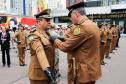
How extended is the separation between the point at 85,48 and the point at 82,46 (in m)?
0.05

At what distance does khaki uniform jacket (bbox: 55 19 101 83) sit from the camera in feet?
14.1

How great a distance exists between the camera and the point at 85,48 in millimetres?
4316

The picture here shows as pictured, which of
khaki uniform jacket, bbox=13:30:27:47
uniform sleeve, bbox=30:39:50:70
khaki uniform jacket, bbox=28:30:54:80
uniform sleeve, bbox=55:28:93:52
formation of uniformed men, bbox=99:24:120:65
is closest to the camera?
uniform sleeve, bbox=30:39:50:70

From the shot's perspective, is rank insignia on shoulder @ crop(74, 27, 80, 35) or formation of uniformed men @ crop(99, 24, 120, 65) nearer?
rank insignia on shoulder @ crop(74, 27, 80, 35)

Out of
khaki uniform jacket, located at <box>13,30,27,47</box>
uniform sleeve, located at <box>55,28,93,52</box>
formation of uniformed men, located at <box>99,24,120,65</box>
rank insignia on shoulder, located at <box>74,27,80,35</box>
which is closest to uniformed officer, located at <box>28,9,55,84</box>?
uniform sleeve, located at <box>55,28,93,52</box>

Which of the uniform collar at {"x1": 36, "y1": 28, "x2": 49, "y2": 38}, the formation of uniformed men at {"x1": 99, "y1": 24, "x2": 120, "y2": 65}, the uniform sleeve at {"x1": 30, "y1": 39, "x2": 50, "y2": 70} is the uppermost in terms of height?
the uniform collar at {"x1": 36, "y1": 28, "x2": 49, "y2": 38}

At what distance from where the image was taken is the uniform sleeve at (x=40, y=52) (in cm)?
387

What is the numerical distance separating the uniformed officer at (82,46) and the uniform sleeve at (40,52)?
283 mm

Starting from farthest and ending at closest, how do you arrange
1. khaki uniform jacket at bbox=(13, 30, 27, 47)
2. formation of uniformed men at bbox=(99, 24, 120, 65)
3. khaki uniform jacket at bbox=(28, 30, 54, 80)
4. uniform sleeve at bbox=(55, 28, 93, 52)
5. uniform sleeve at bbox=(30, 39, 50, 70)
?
khaki uniform jacket at bbox=(13, 30, 27, 47) → formation of uniformed men at bbox=(99, 24, 120, 65) → uniform sleeve at bbox=(55, 28, 93, 52) → khaki uniform jacket at bbox=(28, 30, 54, 80) → uniform sleeve at bbox=(30, 39, 50, 70)

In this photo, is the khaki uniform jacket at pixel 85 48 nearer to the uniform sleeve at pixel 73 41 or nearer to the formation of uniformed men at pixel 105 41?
the uniform sleeve at pixel 73 41

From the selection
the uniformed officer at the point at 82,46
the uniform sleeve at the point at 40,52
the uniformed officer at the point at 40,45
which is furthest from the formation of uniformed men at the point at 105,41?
the uniform sleeve at the point at 40,52

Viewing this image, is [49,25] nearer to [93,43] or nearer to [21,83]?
[93,43]

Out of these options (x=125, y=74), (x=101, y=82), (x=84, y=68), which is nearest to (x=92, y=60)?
(x=84, y=68)

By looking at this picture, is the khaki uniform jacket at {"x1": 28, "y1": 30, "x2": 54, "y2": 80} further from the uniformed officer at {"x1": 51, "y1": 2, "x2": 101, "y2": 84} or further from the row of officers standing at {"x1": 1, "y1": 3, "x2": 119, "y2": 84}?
the uniformed officer at {"x1": 51, "y1": 2, "x2": 101, "y2": 84}
